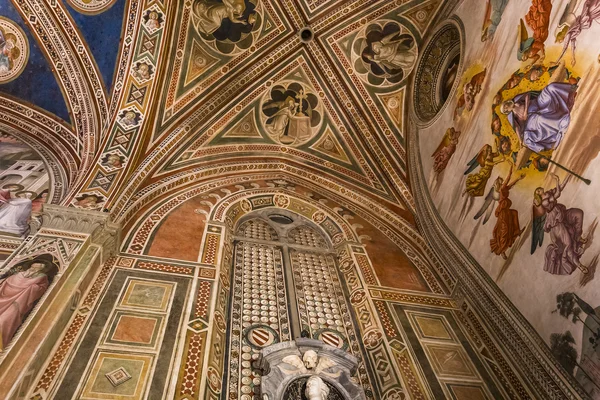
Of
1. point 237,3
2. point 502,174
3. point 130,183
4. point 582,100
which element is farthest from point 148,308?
point 237,3

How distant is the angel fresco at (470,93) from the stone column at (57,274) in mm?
6360

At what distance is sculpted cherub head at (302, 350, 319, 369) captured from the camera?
541cm

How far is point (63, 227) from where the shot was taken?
20.1 ft

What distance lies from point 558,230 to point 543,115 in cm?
162

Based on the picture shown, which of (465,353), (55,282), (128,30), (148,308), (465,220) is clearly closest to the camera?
→ (55,282)

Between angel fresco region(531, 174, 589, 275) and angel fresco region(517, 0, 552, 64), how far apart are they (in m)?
1.85

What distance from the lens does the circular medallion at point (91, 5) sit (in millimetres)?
8391

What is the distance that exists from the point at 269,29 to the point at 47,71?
4.75m

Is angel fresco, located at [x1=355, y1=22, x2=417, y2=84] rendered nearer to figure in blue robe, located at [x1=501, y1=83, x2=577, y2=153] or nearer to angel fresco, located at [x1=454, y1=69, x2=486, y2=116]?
angel fresco, located at [x1=454, y1=69, x2=486, y2=116]

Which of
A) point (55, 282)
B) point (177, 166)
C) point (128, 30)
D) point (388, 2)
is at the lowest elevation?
point (55, 282)

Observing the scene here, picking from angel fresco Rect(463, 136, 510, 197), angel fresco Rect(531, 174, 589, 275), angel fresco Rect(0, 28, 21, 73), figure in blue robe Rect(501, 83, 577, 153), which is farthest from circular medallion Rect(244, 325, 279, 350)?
angel fresco Rect(0, 28, 21, 73)

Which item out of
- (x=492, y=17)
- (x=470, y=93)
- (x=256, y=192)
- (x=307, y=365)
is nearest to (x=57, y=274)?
(x=307, y=365)

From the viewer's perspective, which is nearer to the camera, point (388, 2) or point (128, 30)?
point (128, 30)

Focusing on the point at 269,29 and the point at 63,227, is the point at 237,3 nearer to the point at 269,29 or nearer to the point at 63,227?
the point at 269,29
